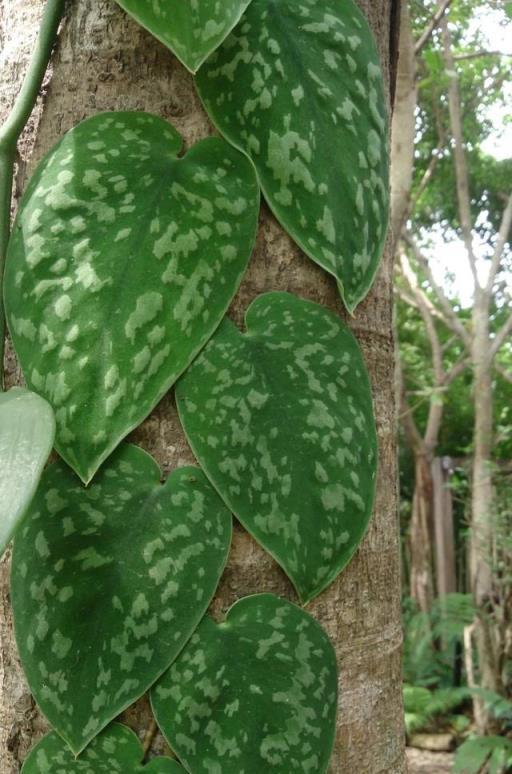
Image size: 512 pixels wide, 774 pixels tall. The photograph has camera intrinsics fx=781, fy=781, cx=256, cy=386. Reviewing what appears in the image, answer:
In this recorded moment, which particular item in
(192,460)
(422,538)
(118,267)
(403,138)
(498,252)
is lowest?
(422,538)

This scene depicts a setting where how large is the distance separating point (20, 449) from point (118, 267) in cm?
11

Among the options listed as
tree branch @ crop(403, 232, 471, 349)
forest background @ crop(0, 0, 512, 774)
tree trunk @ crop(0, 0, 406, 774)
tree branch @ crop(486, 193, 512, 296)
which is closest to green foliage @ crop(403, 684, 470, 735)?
forest background @ crop(0, 0, 512, 774)

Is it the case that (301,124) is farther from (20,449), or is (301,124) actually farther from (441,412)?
(441,412)

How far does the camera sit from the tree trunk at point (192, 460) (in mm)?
428

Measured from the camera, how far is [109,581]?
0.40 m

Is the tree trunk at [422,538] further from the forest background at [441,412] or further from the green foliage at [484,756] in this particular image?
the green foliage at [484,756]

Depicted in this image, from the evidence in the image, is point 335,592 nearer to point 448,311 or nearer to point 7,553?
point 7,553

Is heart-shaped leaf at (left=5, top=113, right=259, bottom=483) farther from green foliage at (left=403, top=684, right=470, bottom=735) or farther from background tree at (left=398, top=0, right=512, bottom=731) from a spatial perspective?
green foliage at (left=403, top=684, right=470, bottom=735)

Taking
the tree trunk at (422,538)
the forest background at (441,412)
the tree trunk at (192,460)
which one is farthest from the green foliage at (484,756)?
the tree trunk at (192,460)

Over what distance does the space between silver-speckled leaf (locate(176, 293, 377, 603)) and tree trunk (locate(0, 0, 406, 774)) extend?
15 mm

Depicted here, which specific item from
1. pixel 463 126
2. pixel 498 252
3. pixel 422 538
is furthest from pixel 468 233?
pixel 422 538

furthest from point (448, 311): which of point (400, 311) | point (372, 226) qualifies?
point (372, 226)

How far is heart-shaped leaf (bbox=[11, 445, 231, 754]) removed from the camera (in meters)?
0.40

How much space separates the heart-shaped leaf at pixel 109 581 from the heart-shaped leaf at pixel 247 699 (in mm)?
17
